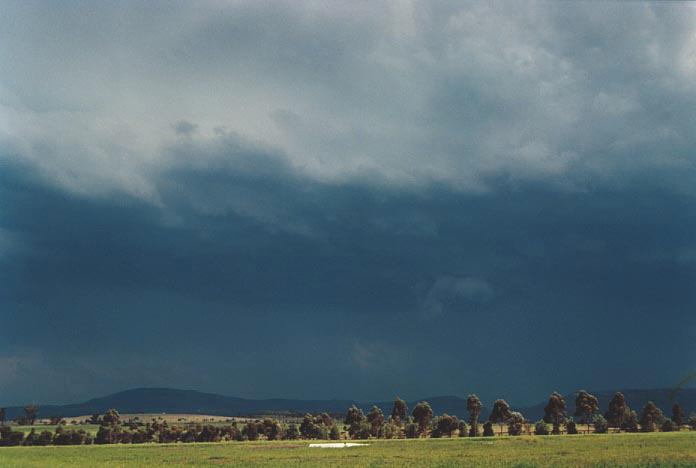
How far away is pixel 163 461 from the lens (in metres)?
96.5

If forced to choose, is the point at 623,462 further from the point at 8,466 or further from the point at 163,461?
the point at 8,466

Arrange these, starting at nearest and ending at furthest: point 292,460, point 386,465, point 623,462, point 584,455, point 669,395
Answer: point 669,395 < point 623,462 < point 386,465 < point 584,455 < point 292,460

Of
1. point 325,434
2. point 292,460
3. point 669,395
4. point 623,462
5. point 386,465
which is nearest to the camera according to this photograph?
point 669,395

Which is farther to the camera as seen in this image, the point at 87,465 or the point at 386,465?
the point at 87,465

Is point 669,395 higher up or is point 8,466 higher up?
point 669,395

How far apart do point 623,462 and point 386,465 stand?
27.3 metres

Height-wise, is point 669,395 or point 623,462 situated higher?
point 669,395

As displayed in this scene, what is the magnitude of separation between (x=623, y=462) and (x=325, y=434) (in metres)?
136

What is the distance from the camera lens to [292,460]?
92562 millimetres

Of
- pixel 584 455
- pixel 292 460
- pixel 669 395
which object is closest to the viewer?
pixel 669 395

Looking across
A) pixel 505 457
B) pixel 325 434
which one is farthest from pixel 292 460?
pixel 325 434

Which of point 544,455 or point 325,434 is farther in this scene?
point 325,434

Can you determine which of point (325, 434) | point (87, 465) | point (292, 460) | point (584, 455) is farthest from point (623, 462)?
point (325, 434)

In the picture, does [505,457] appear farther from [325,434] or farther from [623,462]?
[325,434]
